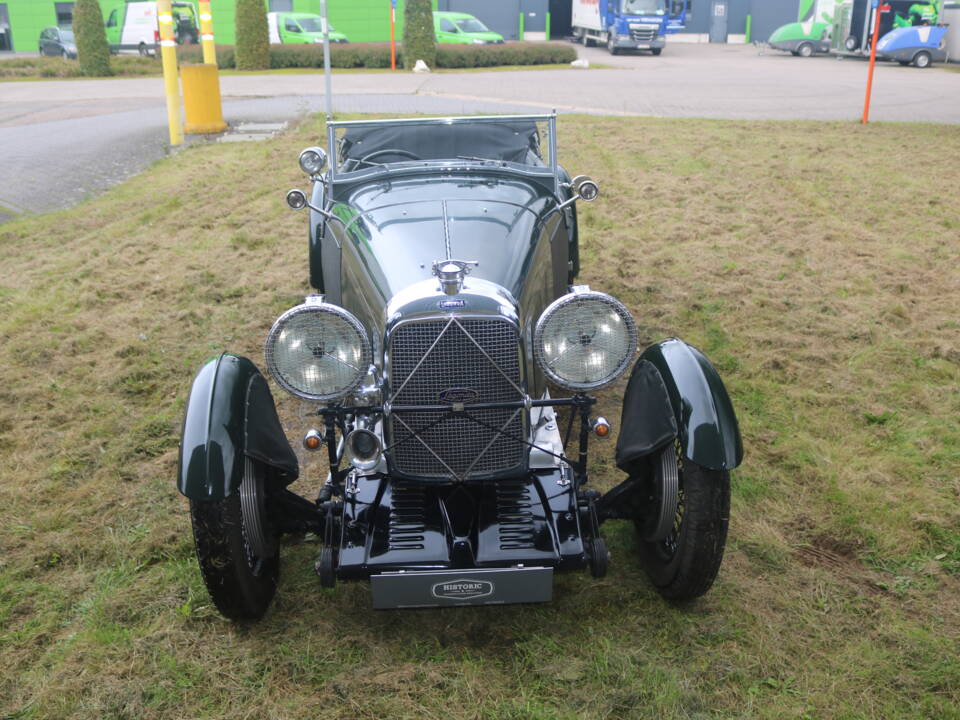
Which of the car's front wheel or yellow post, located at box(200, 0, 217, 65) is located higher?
yellow post, located at box(200, 0, 217, 65)

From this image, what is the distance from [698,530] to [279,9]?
33.6 meters

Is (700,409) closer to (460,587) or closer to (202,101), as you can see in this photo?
(460,587)

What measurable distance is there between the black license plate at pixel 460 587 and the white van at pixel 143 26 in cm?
2750

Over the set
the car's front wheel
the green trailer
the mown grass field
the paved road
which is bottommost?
the mown grass field

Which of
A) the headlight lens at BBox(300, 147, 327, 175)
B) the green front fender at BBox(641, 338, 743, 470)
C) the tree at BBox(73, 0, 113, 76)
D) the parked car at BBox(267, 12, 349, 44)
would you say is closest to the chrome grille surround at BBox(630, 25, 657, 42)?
the parked car at BBox(267, 12, 349, 44)

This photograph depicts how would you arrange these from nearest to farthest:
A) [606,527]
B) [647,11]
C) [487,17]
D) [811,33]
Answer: [606,527]
[811,33]
[647,11]
[487,17]

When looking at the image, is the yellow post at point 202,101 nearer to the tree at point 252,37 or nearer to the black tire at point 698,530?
the tree at point 252,37

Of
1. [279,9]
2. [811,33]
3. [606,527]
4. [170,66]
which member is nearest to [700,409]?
[606,527]

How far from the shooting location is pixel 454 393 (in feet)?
9.75

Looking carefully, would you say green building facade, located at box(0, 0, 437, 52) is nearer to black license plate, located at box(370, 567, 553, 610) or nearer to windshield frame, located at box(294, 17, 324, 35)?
windshield frame, located at box(294, 17, 324, 35)

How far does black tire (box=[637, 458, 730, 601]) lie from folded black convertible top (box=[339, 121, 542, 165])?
273 centimetres

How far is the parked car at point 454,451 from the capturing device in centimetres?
278

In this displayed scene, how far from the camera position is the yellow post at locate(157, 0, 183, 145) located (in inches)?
429

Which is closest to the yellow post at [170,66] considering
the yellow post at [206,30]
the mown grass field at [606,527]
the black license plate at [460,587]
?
the yellow post at [206,30]
